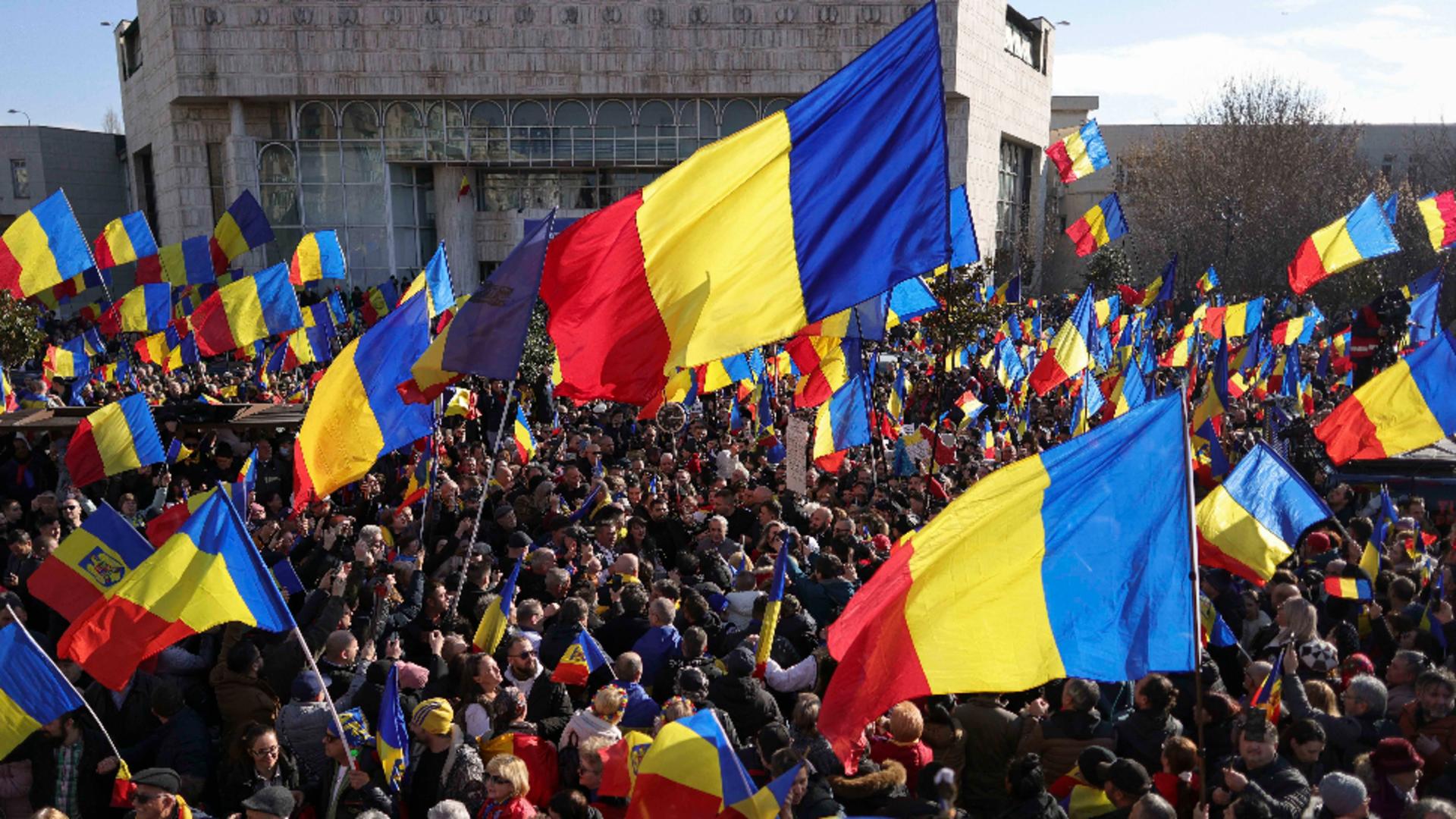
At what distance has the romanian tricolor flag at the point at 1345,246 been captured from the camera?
15398 millimetres

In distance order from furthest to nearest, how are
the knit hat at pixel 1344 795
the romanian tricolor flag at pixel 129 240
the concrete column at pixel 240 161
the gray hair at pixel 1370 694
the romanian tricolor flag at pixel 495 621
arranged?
the concrete column at pixel 240 161 < the romanian tricolor flag at pixel 129 240 < the romanian tricolor flag at pixel 495 621 < the gray hair at pixel 1370 694 < the knit hat at pixel 1344 795

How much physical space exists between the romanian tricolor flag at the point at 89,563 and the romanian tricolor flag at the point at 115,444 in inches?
161

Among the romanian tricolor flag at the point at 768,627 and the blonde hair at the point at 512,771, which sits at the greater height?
the romanian tricolor flag at the point at 768,627

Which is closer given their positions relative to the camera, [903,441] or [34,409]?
[903,441]


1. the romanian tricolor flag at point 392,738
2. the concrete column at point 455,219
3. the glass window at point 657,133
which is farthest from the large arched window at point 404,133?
the romanian tricolor flag at point 392,738

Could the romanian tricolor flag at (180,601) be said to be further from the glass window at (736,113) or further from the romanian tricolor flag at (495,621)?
the glass window at (736,113)

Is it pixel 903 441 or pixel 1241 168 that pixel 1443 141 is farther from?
pixel 903 441

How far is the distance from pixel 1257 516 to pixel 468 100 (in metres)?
39.5

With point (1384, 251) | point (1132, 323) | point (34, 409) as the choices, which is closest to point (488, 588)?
point (34, 409)

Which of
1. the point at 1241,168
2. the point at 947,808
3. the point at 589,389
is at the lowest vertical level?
the point at 947,808

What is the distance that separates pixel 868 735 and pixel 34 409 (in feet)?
44.0

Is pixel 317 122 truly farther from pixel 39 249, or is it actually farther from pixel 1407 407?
pixel 1407 407

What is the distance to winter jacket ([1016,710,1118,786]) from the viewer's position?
5.60 m

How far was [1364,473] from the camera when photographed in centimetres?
1386
